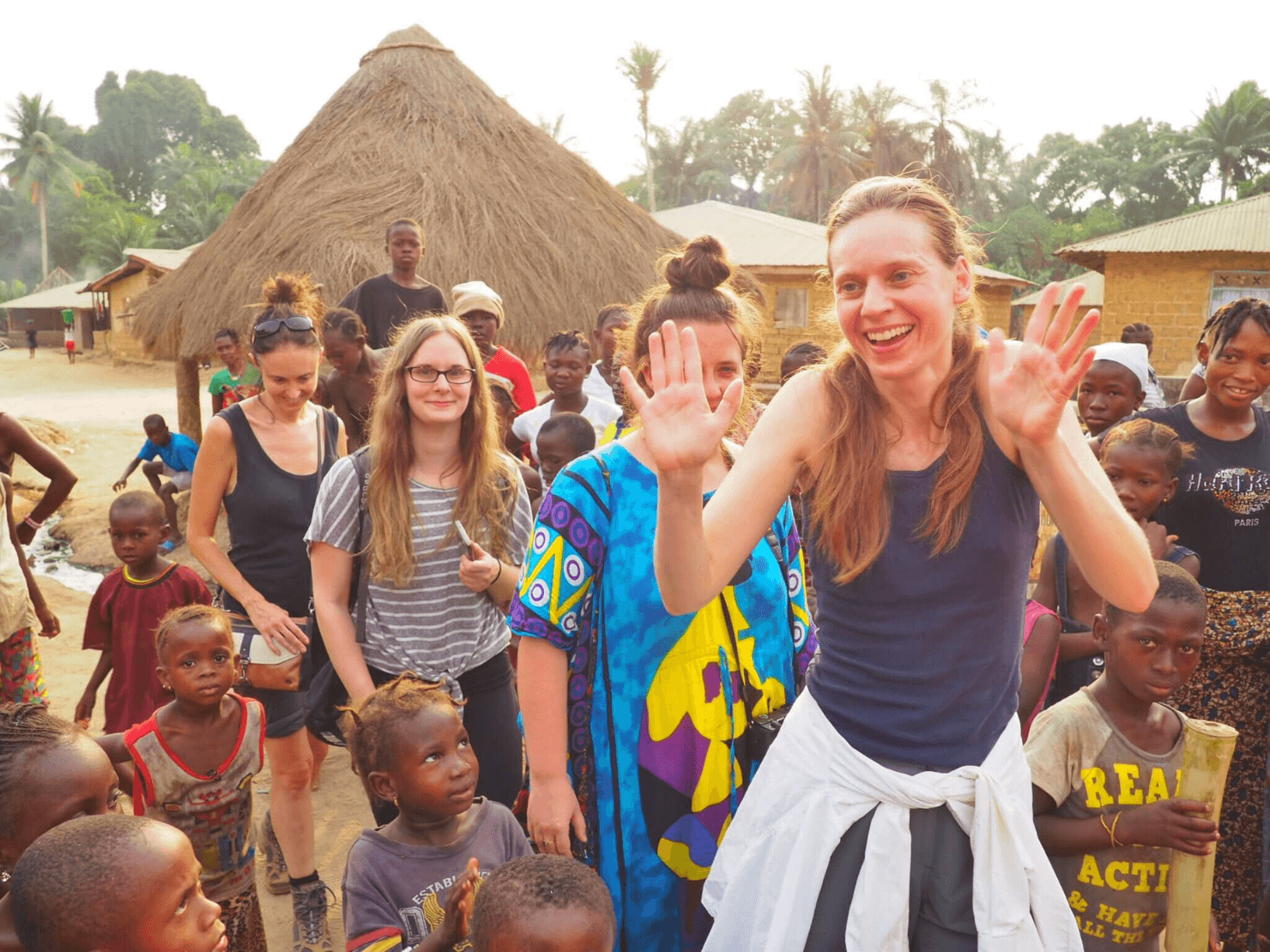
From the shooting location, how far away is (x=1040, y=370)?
5.26 feet

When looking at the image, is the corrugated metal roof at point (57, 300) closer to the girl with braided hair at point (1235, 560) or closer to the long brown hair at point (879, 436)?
the girl with braided hair at point (1235, 560)

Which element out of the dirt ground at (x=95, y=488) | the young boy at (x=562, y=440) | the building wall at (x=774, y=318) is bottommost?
the dirt ground at (x=95, y=488)

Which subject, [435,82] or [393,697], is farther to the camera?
[435,82]

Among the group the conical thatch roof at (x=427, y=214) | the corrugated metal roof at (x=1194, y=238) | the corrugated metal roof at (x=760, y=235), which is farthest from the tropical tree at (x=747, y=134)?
the conical thatch roof at (x=427, y=214)

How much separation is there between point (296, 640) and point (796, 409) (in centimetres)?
220

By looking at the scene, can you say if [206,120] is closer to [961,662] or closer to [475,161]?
[475,161]

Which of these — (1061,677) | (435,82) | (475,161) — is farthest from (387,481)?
(435,82)

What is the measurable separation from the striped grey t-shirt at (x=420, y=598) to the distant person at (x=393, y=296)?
13.4ft

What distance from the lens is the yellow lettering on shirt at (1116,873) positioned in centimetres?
239

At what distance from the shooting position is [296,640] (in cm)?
333

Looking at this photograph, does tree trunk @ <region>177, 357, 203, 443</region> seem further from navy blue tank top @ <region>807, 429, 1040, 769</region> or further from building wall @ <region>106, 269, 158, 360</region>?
building wall @ <region>106, 269, 158, 360</region>

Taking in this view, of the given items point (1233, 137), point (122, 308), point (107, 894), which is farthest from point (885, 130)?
point (107, 894)

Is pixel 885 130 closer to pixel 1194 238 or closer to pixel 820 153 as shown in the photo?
pixel 820 153

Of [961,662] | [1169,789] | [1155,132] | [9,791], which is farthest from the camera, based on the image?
[1155,132]
